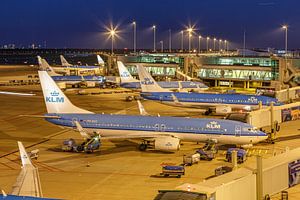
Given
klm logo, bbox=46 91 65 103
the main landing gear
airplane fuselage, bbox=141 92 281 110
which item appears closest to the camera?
the main landing gear

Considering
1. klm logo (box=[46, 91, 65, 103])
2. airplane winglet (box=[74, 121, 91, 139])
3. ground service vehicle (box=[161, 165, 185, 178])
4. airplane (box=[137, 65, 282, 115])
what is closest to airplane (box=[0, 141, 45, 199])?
ground service vehicle (box=[161, 165, 185, 178])

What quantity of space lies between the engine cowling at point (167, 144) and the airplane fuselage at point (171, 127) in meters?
0.86

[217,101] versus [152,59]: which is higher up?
[152,59]

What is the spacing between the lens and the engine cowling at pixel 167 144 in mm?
45875

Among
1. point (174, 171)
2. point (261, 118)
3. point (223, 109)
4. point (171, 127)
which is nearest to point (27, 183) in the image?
point (174, 171)

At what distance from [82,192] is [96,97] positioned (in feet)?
214

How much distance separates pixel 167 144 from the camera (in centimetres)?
4594

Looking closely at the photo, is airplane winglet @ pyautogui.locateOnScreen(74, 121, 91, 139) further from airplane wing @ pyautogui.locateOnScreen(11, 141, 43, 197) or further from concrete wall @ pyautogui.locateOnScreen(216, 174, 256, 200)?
concrete wall @ pyautogui.locateOnScreen(216, 174, 256, 200)

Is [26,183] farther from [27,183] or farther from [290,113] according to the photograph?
[290,113]

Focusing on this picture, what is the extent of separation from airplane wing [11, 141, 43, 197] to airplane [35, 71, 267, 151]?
41.8 feet

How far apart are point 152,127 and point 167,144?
96.2 inches

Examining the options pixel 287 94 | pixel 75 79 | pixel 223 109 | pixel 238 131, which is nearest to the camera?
pixel 238 131

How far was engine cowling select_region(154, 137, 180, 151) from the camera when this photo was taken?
151ft

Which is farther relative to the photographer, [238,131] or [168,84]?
[168,84]
